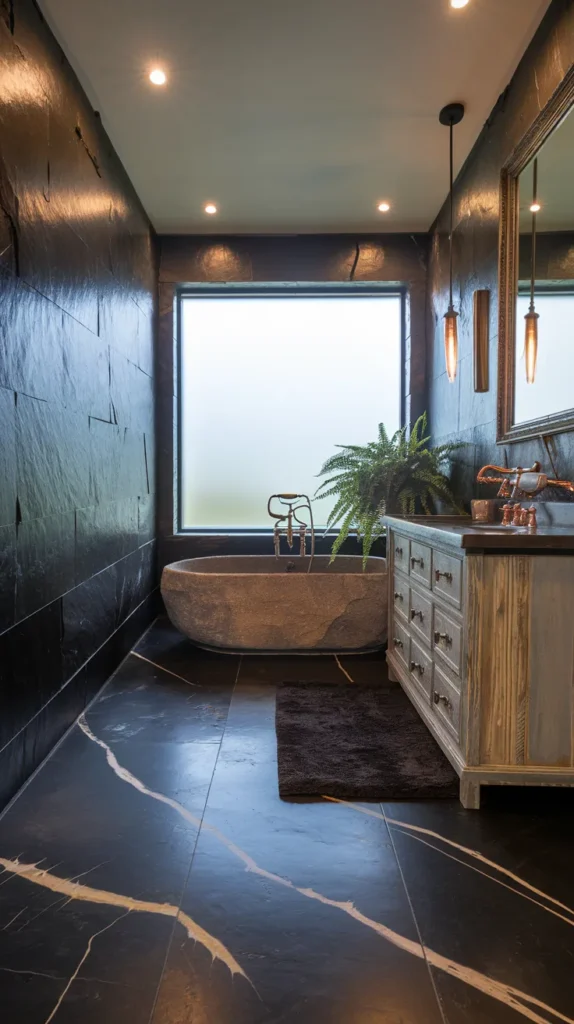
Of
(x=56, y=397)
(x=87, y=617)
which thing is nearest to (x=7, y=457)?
(x=56, y=397)

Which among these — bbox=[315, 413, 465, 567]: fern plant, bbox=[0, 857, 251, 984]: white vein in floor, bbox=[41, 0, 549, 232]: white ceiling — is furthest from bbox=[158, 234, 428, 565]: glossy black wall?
bbox=[0, 857, 251, 984]: white vein in floor

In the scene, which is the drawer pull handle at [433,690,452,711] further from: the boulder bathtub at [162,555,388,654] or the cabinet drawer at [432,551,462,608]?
the boulder bathtub at [162,555,388,654]

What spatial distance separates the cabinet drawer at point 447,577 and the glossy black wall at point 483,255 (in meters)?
0.52

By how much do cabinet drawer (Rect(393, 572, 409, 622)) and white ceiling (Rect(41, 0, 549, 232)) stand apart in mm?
2057

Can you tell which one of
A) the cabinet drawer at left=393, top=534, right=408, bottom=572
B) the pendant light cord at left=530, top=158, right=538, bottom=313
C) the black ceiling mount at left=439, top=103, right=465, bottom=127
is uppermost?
the black ceiling mount at left=439, top=103, right=465, bottom=127

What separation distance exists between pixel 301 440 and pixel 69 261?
2305mm

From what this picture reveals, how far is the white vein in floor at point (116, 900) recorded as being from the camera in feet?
3.86

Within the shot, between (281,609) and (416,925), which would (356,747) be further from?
(281,609)

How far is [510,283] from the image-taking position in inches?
100

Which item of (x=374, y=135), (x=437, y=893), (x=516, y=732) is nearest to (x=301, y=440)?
(x=374, y=135)

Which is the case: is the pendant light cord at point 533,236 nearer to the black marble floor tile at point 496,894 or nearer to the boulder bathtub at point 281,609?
the boulder bathtub at point 281,609

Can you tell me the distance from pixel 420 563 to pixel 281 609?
3.48 ft

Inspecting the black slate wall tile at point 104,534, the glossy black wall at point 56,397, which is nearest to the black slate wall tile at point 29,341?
the glossy black wall at point 56,397

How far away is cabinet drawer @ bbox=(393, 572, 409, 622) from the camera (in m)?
2.58
